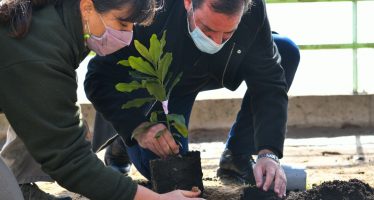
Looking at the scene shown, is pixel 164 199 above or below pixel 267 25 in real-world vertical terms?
below

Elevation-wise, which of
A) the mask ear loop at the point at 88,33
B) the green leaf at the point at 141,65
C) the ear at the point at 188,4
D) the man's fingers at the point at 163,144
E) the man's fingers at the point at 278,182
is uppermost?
the mask ear loop at the point at 88,33

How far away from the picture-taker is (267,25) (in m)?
3.90

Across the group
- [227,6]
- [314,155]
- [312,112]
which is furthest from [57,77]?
[312,112]

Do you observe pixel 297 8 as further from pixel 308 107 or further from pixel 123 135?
pixel 123 135

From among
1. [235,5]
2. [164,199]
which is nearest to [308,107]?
[235,5]

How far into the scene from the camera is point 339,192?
363cm

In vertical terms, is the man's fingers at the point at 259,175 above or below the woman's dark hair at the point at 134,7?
below

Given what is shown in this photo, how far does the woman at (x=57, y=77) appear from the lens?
8.46 ft

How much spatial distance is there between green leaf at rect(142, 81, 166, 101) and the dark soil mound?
77 centimetres

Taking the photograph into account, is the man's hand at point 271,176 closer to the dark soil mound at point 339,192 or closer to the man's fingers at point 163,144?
the dark soil mound at point 339,192

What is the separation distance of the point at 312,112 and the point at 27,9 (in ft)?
11.6

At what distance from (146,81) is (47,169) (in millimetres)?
857

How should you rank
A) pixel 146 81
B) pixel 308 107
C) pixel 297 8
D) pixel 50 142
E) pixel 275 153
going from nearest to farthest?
pixel 50 142
pixel 146 81
pixel 275 153
pixel 308 107
pixel 297 8

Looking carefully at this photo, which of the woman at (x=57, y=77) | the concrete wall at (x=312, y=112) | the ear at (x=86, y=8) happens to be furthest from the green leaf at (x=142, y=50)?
the concrete wall at (x=312, y=112)
